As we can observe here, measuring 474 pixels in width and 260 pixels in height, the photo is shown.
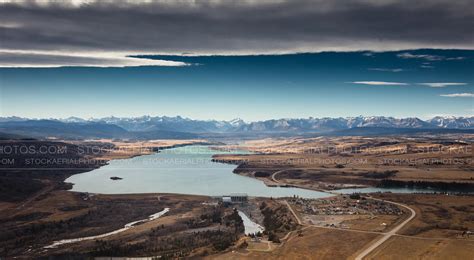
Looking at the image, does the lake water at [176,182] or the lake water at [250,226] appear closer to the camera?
the lake water at [250,226]

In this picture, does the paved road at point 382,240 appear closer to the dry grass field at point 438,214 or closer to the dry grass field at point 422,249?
the dry grass field at point 422,249

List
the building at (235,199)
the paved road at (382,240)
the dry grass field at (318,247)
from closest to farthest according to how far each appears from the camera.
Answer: the paved road at (382,240) → the dry grass field at (318,247) → the building at (235,199)

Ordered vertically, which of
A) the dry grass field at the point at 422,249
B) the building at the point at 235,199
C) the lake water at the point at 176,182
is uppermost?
the dry grass field at the point at 422,249

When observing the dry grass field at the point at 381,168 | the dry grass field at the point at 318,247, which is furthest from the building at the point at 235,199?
the dry grass field at the point at 318,247

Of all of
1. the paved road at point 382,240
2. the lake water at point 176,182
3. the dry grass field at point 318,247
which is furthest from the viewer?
the lake water at point 176,182

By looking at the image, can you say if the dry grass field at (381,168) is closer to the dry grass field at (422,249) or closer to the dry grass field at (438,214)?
the dry grass field at (438,214)

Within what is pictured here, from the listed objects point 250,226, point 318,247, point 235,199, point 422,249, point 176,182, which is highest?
point 422,249

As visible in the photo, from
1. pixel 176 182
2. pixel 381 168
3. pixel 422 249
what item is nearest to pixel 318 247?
pixel 422 249

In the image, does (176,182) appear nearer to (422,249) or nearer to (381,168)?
(381,168)

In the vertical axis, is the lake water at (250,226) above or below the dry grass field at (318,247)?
below
